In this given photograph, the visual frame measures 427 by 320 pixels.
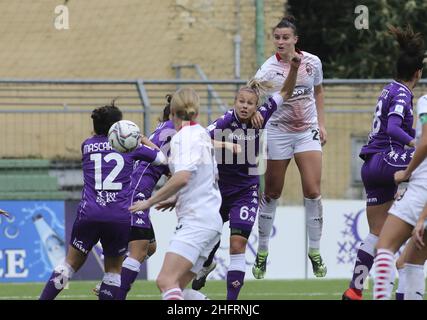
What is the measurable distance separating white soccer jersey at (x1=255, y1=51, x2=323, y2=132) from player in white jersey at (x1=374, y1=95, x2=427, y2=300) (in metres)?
2.94

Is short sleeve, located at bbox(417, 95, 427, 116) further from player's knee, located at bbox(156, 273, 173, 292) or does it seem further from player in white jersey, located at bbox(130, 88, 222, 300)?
player's knee, located at bbox(156, 273, 173, 292)

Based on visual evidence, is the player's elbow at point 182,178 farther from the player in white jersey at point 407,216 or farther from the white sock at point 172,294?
the player in white jersey at point 407,216

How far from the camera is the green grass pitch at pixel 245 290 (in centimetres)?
1368

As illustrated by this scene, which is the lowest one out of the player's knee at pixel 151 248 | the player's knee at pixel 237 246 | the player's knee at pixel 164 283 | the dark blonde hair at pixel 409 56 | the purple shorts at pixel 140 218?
the player's knee at pixel 151 248

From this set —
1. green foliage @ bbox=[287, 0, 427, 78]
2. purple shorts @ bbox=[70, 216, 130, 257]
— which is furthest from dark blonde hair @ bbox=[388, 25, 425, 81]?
green foliage @ bbox=[287, 0, 427, 78]

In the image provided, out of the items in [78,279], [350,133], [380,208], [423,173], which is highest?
[423,173]

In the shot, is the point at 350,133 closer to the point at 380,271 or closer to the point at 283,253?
the point at 283,253

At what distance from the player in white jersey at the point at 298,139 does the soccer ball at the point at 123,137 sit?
1958 millimetres

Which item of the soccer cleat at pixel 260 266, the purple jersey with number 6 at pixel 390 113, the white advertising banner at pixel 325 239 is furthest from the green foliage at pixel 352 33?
the purple jersey with number 6 at pixel 390 113

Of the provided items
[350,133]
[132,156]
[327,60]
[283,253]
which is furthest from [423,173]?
[327,60]

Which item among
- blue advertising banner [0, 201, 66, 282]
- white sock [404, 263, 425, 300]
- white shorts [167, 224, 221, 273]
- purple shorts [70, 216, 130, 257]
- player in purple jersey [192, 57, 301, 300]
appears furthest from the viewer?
blue advertising banner [0, 201, 66, 282]

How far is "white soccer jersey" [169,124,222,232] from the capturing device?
9.24 metres

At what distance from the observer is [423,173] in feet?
30.5
